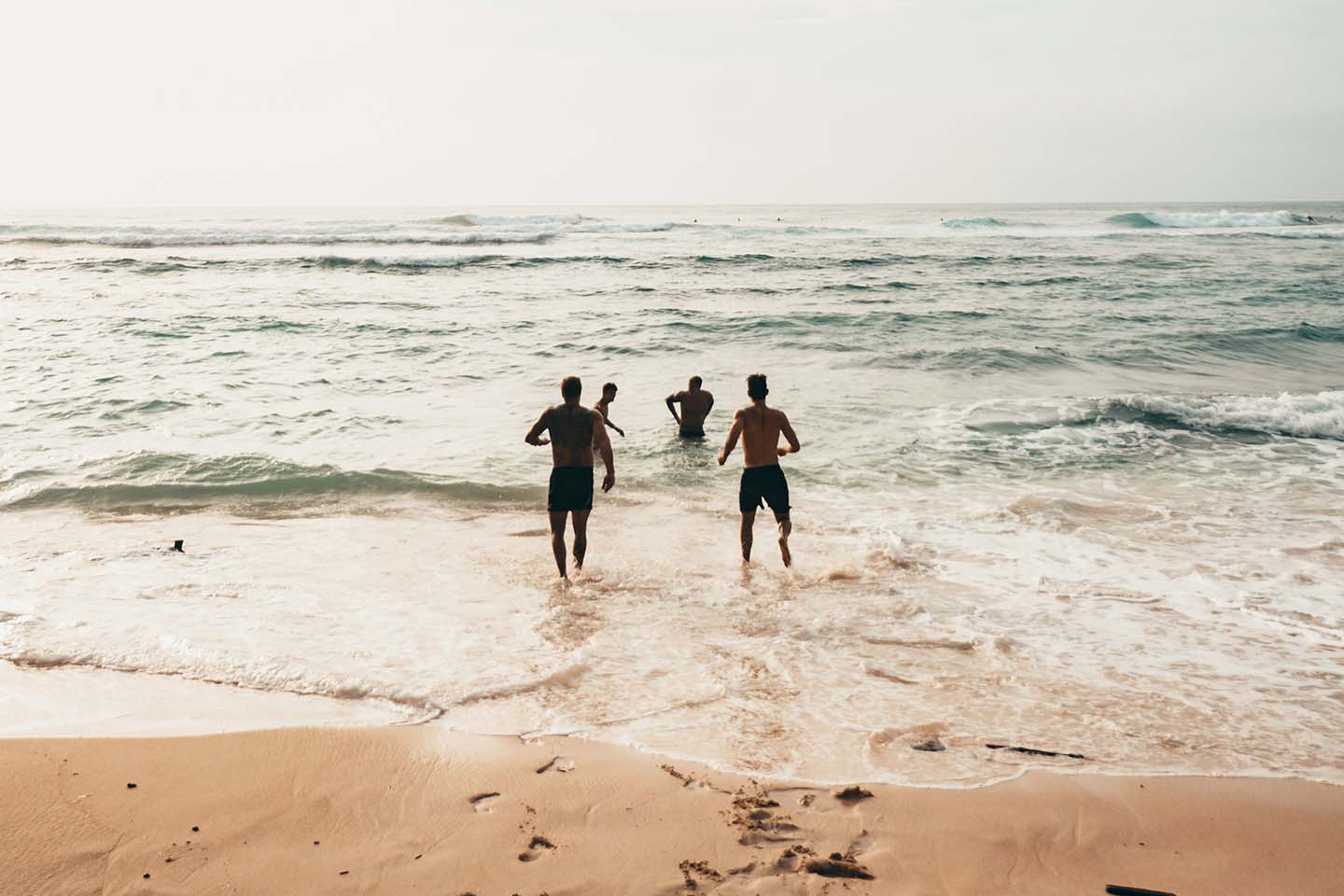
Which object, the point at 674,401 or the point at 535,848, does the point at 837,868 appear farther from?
the point at 674,401

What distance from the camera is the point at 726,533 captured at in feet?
27.5

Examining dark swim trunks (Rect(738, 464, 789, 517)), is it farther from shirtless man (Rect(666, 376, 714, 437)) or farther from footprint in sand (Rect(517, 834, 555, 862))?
footprint in sand (Rect(517, 834, 555, 862))

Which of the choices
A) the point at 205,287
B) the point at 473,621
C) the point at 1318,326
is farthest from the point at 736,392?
the point at 205,287

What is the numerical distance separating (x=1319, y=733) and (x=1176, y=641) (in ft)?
3.86

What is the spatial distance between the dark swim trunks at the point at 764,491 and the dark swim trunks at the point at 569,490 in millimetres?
1313

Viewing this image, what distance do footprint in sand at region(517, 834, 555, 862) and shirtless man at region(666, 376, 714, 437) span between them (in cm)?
771

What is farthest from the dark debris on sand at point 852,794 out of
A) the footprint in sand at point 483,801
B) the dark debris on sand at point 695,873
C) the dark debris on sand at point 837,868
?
the footprint in sand at point 483,801

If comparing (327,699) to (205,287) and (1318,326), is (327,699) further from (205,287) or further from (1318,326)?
(205,287)

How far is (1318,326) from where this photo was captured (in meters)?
20.6

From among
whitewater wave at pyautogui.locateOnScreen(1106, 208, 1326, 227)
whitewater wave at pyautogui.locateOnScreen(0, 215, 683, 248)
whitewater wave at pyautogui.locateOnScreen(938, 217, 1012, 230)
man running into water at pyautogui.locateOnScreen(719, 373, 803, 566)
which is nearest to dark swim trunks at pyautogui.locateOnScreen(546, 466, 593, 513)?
man running into water at pyautogui.locateOnScreen(719, 373, 803, 566)

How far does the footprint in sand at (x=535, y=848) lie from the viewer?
11.5 feet

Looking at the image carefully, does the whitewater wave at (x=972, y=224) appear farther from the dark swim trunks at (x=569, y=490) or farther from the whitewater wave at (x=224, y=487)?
the dark swim trunks at (x=569, y=490)

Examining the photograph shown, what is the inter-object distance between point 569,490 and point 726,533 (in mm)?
1849

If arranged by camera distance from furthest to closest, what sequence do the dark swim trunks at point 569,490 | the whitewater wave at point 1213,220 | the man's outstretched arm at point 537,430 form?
the whitewater wave at point 1213,220, the dark swim trunks at point 569,490, the man's outstretched arm at point 537,430
